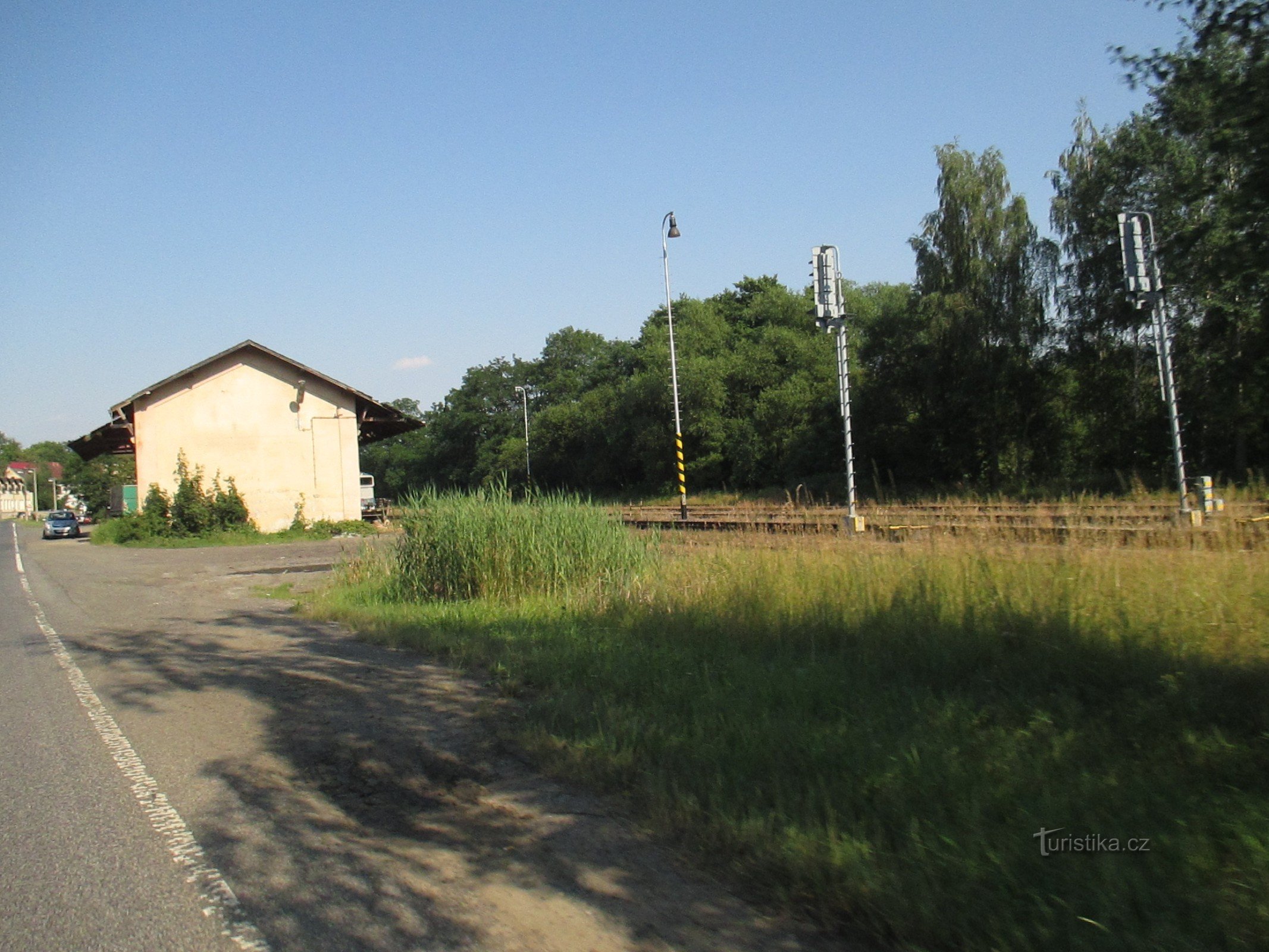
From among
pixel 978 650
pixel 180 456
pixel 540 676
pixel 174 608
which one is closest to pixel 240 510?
pixel 180 456

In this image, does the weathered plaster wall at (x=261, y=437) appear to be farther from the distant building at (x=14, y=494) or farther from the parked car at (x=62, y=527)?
the distant building at (x=14, y=494)

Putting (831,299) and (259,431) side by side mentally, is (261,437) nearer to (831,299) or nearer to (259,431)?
(259,431)

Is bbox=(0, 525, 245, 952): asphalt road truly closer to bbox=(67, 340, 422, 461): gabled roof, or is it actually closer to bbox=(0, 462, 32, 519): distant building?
bbox=(67, 340, 422, 461): gabled roof

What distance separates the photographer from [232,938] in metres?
3.62

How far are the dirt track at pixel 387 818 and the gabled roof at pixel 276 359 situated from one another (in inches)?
1248

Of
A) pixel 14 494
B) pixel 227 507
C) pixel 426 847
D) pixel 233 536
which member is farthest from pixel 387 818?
pixel 14 494

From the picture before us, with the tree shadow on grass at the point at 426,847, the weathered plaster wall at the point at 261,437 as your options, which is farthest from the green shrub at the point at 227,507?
the tree shadow on grass at the point at 426,847

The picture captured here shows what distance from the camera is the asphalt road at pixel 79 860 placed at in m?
3.72

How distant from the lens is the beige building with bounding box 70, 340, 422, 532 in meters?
38.5

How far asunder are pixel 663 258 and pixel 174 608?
25122mm

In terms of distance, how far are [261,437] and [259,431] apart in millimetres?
272

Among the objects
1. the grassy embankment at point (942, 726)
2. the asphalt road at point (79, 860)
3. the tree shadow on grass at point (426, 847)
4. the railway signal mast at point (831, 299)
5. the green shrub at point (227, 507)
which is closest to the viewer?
the grassy embankment at point (942, 726)

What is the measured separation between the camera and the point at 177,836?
15.5ft

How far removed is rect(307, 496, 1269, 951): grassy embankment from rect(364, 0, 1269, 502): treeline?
7.85ft
